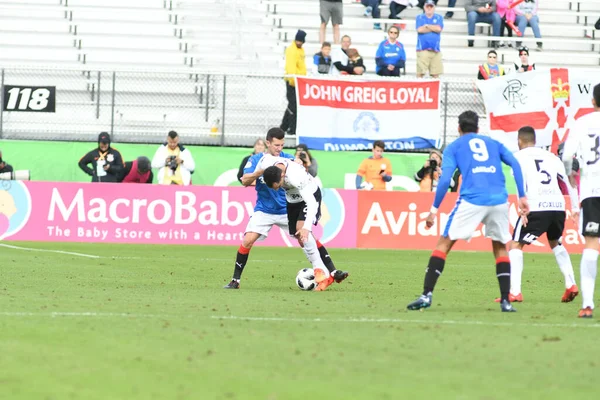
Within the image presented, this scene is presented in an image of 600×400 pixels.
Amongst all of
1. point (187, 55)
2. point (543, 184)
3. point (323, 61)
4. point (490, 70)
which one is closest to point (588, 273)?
point (543, 184)

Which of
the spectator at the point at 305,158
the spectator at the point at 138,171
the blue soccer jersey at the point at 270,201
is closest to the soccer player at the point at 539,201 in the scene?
the blue soccer jersey at the point at 270,201

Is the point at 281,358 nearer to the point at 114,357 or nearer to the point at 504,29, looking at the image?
the point at 114,357

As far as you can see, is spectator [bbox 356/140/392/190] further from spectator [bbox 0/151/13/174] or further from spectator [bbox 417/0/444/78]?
spectator [bbox 0/151/13/174]

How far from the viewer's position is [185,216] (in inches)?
882

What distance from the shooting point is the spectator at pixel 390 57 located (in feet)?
84.6

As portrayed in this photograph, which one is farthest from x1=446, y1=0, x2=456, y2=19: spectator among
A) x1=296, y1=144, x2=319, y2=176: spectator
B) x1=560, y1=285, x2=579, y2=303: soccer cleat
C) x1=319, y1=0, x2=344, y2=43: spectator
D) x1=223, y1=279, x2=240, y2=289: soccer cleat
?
x1=560, y1=285, x2=579, y2=303: soccer cleat

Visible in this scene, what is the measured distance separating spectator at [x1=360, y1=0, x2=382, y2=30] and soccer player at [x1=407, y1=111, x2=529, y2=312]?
1976 cm

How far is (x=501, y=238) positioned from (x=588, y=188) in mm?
963

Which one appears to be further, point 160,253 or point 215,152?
point 215,152

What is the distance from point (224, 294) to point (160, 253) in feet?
24.8

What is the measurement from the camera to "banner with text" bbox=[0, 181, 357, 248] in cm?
2206

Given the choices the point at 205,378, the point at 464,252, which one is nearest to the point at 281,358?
the point at 205,378

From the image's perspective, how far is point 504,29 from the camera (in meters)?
30.8

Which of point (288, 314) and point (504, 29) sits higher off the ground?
point (504, 29)
